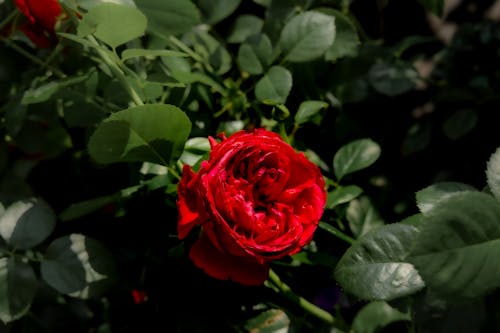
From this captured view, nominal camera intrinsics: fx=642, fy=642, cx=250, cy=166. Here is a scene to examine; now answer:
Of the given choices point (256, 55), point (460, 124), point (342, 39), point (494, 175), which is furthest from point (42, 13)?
point (460, 124)

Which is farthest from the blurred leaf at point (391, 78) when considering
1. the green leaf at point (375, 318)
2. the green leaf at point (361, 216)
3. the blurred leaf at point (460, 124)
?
the green leaf at point (375, 318)

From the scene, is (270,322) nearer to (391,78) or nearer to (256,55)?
(256,55)

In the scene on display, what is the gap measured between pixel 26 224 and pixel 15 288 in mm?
77

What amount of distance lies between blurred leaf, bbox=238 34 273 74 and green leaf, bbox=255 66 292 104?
19 mm

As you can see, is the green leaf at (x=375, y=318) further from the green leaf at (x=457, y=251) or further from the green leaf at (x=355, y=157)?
the green leaf at (x=457, y=251)

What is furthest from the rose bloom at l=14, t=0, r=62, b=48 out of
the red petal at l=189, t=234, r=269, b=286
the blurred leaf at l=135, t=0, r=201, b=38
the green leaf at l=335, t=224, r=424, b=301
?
the green leaf at l=335, t=224, r=424, b=301

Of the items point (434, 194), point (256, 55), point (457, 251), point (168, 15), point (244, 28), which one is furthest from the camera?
point (244, 28)

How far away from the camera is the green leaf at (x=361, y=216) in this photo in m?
0.77

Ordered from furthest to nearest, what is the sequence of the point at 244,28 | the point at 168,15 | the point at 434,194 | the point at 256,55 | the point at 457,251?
the point at 244,28 → the point at 256,55 → the point at 168,15 → the point at 434,194 → the point at 457,251

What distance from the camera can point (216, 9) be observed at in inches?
32.5

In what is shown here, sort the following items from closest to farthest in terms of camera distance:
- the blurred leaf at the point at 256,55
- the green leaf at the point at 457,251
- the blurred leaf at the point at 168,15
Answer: the green leaf at the point at 457,251, the blurred leaf at the point at 168,15, the blurred leaf at the point at 256,55

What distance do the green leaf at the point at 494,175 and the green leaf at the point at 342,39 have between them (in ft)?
1.09

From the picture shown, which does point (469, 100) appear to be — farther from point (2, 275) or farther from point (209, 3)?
point (2, 275)

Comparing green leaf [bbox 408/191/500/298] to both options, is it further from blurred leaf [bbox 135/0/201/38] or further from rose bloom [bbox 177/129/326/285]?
blurred leaf [bbox 135/0/201/38]
